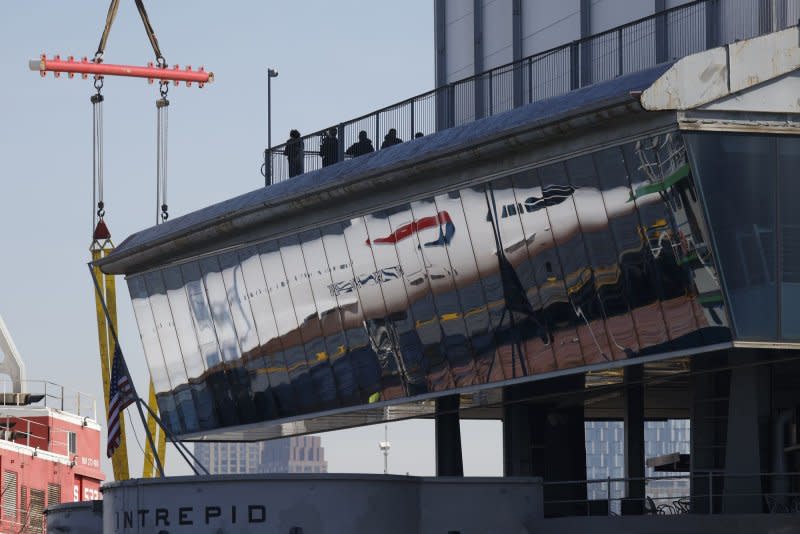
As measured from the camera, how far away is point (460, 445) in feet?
173

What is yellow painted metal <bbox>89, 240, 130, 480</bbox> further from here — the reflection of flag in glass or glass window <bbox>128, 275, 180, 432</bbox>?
the reflection of flag in glass

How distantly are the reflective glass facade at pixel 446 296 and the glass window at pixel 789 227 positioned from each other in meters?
1.34

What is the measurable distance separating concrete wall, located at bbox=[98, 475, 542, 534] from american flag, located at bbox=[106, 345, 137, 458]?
661 cm

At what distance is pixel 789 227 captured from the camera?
121 ft

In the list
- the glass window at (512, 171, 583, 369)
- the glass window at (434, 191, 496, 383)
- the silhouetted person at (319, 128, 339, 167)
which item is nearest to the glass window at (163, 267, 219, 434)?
the silhouetted person at (319, 128, 339, 167)

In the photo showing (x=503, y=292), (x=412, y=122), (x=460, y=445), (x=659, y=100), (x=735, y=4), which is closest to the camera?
(x=659, y=100)

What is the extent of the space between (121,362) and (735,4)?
1771cm

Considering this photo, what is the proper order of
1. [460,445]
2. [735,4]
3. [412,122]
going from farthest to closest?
[460,445] → [412,122] → [735,4]

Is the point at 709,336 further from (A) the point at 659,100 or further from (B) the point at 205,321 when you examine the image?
(B) the point at 205,321

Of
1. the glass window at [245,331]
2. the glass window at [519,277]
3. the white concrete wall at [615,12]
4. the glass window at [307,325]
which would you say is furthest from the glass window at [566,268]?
the glass window at [245,331]

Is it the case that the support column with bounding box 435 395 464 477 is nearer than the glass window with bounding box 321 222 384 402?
No

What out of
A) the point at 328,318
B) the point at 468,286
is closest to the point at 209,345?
the point at 328,318

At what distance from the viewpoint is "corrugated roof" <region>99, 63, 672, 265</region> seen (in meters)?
38.1

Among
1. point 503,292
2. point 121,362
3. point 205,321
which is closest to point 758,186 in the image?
point 503,292
